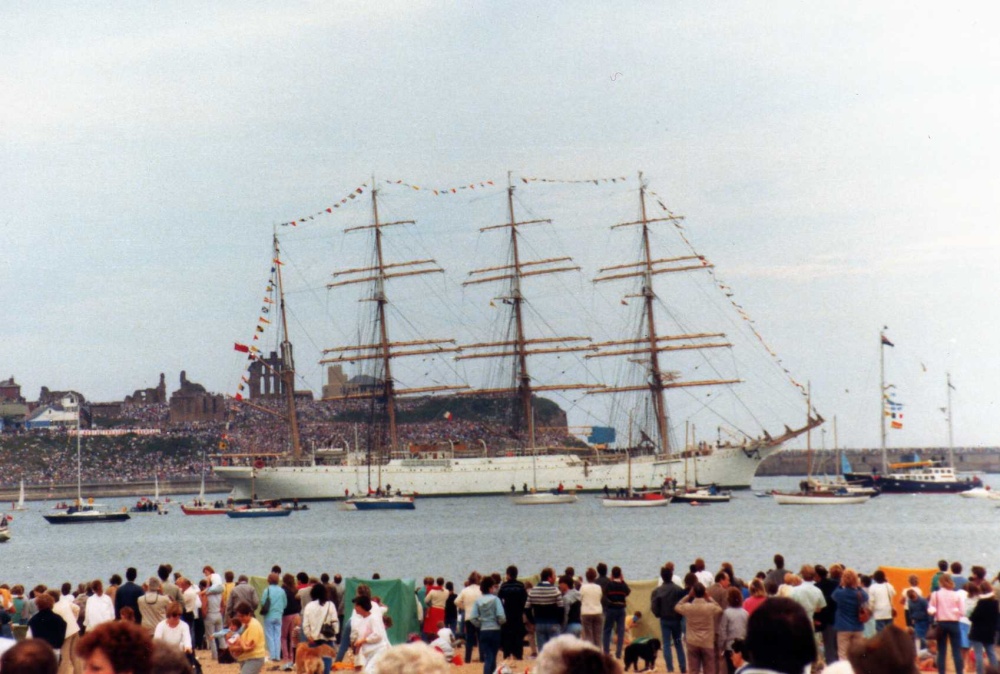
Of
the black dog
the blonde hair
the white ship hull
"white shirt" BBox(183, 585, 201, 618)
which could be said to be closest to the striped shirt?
the black dog

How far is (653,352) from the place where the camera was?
392ft

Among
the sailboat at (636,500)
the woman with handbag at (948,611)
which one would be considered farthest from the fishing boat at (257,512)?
the woman with handbag at (948,611)

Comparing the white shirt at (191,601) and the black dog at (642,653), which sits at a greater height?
the white shirt at (191,601)

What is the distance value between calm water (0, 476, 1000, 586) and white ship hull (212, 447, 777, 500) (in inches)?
592

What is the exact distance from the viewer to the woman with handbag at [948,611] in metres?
15.5

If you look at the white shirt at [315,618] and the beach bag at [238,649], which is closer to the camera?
the beach bag at [238,649]

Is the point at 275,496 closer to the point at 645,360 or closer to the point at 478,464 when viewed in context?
the point at 478,464

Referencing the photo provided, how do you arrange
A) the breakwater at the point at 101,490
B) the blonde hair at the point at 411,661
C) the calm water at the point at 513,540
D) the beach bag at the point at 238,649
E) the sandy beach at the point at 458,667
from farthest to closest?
1. the breakwater at the point at 101,490
2. the calm water at the point at 513,540
3. the sandy beach at the point at 458,667
4. the beach bag at the point at 238,649
5. the blonde hair at the point at 411,661

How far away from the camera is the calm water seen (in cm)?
5488

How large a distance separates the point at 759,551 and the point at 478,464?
71.3 meters

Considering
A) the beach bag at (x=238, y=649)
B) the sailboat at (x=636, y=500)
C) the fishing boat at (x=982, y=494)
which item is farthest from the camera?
the fishing boat at (x=982, y=494)

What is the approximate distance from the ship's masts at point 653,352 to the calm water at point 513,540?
42.9 ft

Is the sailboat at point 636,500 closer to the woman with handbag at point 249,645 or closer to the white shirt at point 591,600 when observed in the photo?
the white shirt at point 591,600

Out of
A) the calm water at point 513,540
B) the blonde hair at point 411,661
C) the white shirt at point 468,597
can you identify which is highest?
the blonde hair at point 411,661
